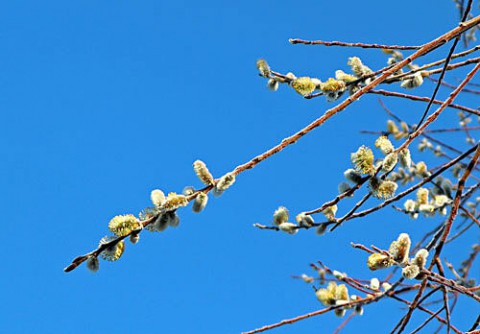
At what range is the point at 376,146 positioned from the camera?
1555 mm

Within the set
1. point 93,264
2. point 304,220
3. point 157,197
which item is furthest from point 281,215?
point 93,264

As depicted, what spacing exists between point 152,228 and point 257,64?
819 mm

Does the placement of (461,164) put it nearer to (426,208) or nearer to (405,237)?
(426,208)

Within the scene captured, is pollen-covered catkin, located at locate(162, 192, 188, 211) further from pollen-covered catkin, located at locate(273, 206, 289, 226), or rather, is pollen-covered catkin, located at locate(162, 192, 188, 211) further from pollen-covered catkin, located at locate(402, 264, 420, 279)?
→ pollen-covered catkin, located at locate(402, 264, 420, 279)

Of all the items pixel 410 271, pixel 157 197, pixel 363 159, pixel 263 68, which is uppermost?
pixel 263 68

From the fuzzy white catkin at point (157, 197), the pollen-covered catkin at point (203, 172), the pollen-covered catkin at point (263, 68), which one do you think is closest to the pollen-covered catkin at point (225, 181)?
the pollen-covered catkin at point (203, 172)

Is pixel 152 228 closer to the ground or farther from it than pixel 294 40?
closer to the ground

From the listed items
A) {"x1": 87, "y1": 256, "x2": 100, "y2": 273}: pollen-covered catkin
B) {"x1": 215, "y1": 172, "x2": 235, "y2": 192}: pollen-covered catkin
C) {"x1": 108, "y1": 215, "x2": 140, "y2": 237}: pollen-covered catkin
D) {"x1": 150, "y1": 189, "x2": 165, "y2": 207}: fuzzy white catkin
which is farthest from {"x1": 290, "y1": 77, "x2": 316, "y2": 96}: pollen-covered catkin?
{"x1": 87, "y1": 256, "x2": 100, "y2": 273}: pollen-covered catkin

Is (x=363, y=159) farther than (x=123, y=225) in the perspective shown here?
Yes

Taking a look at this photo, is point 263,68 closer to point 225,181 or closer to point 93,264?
point 225,181

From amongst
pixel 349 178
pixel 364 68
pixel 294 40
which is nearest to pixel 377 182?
pixel 349 178

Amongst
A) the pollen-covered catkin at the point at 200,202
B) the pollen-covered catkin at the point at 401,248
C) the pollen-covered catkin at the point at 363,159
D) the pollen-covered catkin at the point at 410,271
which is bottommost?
the pollen-covered catkin at the point at 410,271

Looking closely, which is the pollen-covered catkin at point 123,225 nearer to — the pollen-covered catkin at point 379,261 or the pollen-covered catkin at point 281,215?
the pollen-covered catkin at point 281,215

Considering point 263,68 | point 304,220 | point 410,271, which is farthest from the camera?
point 263,68
